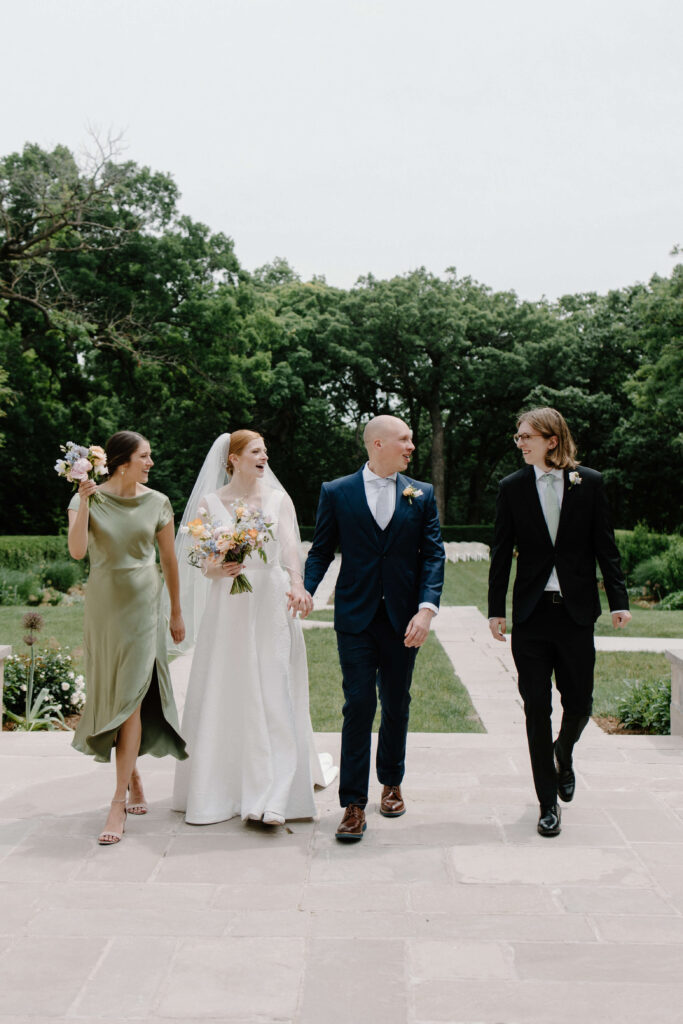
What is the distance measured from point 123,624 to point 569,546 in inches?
89.0

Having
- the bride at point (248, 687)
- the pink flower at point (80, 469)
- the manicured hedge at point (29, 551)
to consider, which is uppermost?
the pink flower at point (80, 469)

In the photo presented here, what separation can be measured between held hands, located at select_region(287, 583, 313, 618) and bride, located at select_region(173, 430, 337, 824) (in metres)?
0.02

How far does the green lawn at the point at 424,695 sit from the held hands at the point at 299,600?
108 inches

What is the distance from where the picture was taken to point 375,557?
4.57 meters

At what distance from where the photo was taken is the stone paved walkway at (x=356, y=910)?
2895 mm

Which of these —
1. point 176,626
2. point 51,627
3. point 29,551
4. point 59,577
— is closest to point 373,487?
point 176,626

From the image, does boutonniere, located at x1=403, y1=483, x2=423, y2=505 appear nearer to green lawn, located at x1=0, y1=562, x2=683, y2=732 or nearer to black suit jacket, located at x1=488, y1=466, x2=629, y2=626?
black suit jacket, located at x1=488, y1=466, x2=629, y2=626

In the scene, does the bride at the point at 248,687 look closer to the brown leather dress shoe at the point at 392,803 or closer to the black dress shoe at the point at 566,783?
the brown leather dress shoe at the point at 392,803

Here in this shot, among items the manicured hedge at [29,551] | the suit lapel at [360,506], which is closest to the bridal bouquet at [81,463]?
the suit lapel at [360,506]

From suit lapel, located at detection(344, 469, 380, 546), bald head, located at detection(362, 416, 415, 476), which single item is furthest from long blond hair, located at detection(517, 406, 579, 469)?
suit lapel, located at detection(344, 469, 380, 546)

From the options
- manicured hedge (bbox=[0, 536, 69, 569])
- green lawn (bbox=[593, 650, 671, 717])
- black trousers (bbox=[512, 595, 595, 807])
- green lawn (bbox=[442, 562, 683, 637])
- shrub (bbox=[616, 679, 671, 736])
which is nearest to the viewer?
black trousers (bbox=[512, 595, 595, 807])

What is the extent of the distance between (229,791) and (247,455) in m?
1.75

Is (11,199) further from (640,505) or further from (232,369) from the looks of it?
(640,505)

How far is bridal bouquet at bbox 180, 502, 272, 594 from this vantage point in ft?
14.7
